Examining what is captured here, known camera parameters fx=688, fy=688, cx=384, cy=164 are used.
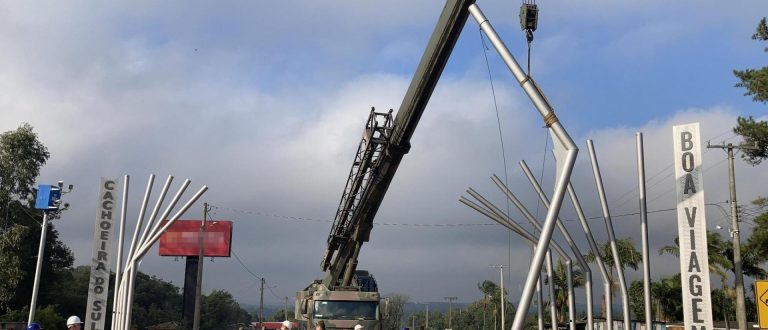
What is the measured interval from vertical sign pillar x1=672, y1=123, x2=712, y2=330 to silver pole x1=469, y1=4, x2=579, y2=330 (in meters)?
4.03

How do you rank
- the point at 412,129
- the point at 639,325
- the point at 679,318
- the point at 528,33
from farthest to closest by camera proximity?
the point at 679,318 < the point at 639,325 < the point at 412,129 < the point at 528,33

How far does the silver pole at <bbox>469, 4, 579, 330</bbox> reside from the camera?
33.2ft

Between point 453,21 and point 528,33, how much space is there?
9.67 ft

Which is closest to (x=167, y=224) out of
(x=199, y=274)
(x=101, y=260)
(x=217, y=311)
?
(x=101, y=260)

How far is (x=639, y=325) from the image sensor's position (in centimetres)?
3762

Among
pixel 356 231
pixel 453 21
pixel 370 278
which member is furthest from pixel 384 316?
pixel 453 21

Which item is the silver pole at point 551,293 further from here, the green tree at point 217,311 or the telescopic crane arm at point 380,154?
the green tree at point 217,311

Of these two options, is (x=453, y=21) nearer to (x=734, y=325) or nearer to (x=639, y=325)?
(x=639, y=325)

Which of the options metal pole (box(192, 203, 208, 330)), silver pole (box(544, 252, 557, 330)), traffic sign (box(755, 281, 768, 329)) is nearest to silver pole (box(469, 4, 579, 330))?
silver pole (box(544, 252, 557, 330))

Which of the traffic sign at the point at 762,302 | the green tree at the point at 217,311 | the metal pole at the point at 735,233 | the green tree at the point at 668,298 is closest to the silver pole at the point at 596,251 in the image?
the traffic sign at the point at 762,302

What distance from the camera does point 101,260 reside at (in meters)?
17.9

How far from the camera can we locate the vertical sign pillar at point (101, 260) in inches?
685

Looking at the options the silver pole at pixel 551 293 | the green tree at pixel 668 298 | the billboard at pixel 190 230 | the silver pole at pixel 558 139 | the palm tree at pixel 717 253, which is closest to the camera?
the silver pole at pixel 558 139

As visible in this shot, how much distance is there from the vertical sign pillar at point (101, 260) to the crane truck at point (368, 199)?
589 centimetres
